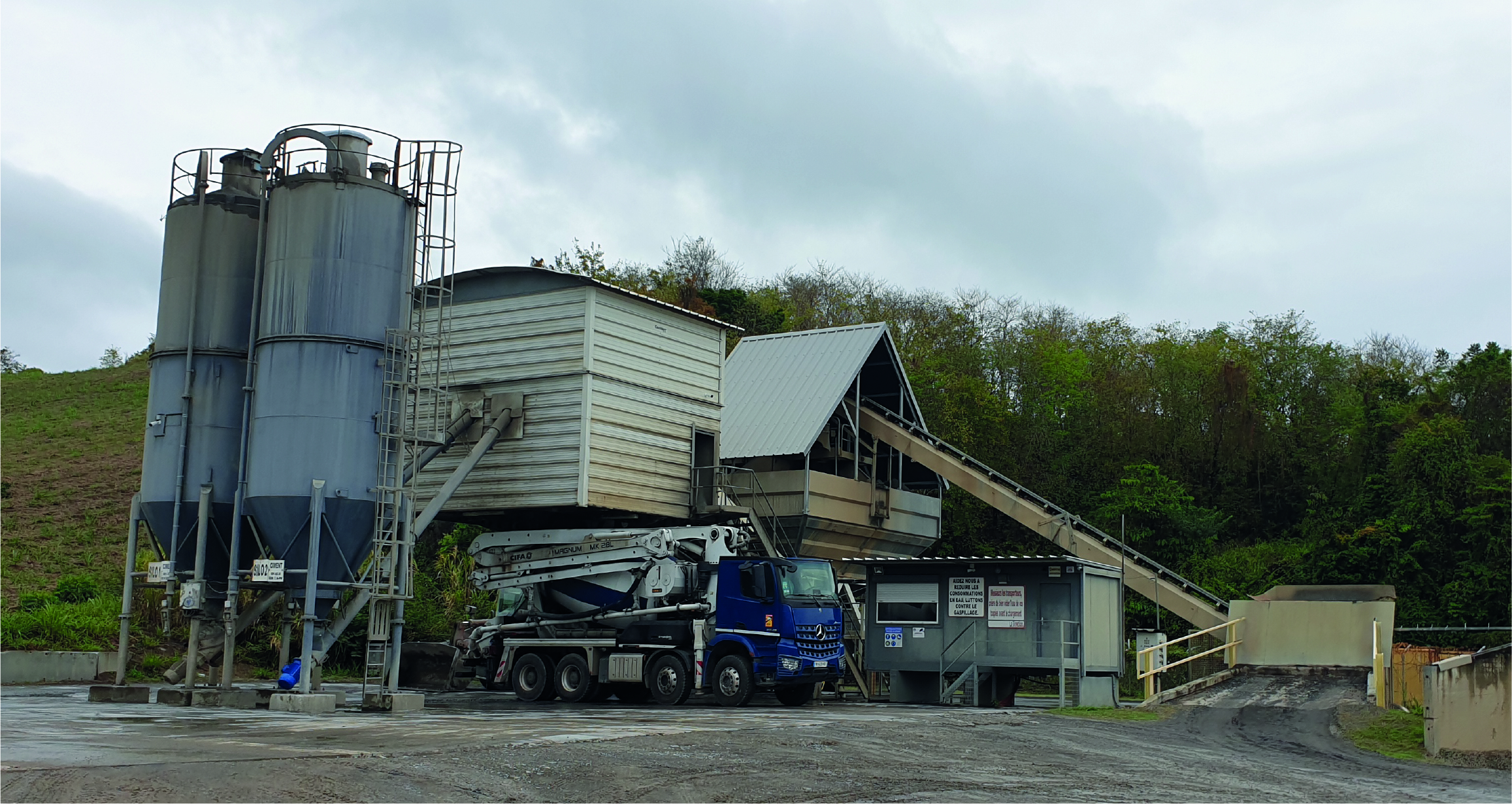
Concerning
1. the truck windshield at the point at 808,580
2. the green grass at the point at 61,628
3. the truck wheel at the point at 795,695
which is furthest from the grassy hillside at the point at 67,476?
the truck windshield at the point at 808,580

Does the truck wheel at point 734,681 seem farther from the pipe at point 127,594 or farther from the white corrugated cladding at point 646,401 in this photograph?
the pipe at point 127,594

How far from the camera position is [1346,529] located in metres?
40.2

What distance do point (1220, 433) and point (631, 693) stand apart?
32949 millimetres

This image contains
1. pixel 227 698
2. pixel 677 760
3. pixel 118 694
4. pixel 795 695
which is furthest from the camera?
pixel 795 695

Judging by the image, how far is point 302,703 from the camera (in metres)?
20.1

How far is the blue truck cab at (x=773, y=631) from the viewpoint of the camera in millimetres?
23375

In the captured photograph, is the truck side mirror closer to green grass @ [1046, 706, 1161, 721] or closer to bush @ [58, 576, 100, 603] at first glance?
green grass @ [1046, 706, 1161, 721]

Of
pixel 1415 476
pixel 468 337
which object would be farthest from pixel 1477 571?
pixel 468 337

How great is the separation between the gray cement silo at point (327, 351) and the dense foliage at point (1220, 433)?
26745 mm

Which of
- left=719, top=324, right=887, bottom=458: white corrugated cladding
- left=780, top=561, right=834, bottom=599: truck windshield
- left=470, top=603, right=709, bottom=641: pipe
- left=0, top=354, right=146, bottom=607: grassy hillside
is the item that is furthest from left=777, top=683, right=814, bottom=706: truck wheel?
left=0, top=354, right=146, bottom=607: grassy hillside

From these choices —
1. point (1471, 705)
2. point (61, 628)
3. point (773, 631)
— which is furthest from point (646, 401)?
point (1471, 705)

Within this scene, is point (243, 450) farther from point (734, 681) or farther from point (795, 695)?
point (795, 695)

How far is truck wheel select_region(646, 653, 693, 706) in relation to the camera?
24125 mm

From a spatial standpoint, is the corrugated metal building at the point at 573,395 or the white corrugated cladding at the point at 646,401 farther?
the white corrugated cladding at the point at 646,401
